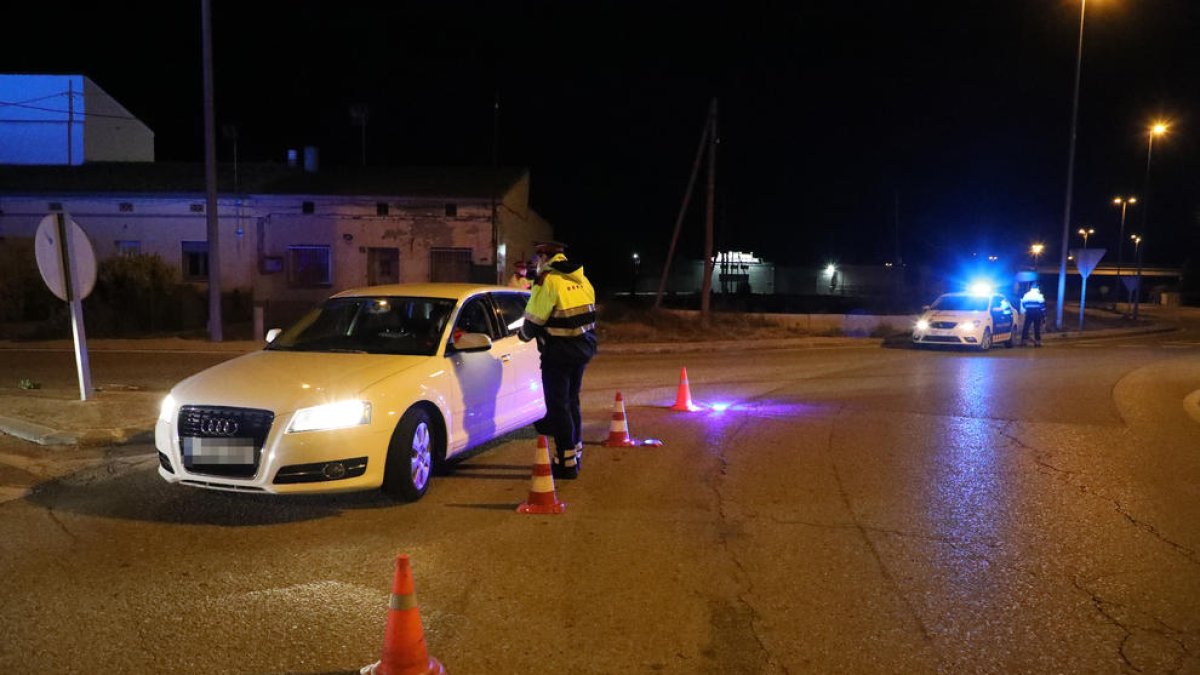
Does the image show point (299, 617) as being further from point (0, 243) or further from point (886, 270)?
point (886, 270)

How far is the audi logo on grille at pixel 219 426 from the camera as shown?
556 centimetres

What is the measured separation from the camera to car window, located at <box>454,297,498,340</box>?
7.29 meters

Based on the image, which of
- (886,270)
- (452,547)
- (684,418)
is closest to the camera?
(452,547)

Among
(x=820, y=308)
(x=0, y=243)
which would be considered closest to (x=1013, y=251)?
(x=820, y=308)

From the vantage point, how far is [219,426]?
18.3ft

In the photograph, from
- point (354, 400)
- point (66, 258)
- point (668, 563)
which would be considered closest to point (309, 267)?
point (66, 258)

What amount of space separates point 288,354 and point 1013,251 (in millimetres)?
81141

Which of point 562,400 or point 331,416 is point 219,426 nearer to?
point 331,416

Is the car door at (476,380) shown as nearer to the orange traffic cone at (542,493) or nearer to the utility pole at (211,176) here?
the orange traffic cone at (542,493)

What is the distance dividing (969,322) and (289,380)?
17.5 m

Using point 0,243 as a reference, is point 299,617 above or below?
below

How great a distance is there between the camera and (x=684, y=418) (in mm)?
10039

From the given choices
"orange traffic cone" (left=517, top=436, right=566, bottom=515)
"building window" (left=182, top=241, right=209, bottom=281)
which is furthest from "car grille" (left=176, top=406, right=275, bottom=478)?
"building window" (left=182, top=241, right=209, bottom=281)

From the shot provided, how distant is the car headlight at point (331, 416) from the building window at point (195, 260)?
25.5 m
